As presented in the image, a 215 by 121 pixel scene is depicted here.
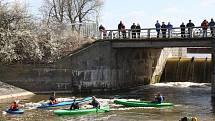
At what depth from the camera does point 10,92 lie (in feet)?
124

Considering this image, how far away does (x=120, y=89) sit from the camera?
4312 cm

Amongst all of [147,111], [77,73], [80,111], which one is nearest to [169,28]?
[77,73]

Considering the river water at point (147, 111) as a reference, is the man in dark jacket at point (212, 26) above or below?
above

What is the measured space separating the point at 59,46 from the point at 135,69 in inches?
333

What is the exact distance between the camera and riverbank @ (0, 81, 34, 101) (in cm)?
3675

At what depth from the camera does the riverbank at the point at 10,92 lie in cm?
3675

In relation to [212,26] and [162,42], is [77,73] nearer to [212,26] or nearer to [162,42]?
[162,42]

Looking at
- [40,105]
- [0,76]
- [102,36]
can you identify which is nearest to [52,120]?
[40,105]

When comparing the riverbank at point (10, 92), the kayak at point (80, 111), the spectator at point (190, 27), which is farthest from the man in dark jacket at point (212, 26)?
the riverbank at point (10, 92)

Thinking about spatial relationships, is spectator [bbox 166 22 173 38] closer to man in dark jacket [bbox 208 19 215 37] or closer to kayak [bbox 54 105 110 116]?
man in dark jacket [bbox 208 19 215 37]

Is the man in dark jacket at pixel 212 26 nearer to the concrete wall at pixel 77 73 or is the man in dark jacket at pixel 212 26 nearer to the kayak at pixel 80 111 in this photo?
the concrete wall at pixel 77 73

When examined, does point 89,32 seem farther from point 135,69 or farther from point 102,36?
point 135,69

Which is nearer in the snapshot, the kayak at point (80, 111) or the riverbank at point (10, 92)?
the kayak at point (80, 111)

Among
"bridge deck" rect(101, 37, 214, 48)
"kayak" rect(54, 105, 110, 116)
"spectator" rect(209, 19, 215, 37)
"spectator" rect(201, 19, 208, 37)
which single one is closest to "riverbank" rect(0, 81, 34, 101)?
"kayak" rect(54, 105, 110, 116)
